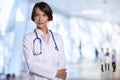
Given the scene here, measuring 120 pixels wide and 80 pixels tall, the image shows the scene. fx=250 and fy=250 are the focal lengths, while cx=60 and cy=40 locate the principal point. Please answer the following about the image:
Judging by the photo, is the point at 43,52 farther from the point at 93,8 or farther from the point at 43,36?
the point at 93,8

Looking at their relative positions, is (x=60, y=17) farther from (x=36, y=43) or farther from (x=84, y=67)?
(x=36, y=43)

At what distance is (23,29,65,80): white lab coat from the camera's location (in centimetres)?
143

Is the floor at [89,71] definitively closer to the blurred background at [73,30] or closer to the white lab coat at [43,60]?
the blurred background at [73,30]

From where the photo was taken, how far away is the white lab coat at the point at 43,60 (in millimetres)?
1427

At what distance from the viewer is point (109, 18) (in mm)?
2742

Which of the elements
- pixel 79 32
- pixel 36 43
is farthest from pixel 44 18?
pixel 79 32

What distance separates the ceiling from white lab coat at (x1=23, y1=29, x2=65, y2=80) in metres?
1.06

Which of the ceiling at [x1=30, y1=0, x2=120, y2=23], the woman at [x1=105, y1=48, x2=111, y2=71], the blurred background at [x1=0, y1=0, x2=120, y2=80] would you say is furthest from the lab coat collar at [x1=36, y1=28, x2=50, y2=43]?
the woman at [x1=105, y1=48, x2=111, y2=71]

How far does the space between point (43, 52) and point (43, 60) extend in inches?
1.8

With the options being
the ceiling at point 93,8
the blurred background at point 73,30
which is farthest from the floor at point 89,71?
the ceiling at point 93,8

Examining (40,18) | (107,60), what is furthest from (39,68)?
(107,60)

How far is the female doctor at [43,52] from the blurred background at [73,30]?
2.10ft

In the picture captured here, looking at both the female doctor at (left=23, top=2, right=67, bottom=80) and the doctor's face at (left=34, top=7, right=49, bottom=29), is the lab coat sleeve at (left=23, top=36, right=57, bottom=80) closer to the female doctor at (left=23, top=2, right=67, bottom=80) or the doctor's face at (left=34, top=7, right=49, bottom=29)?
A: the female doctor at (left=23, top=2, right=67, bottom=80)

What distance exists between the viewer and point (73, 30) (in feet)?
8.47
